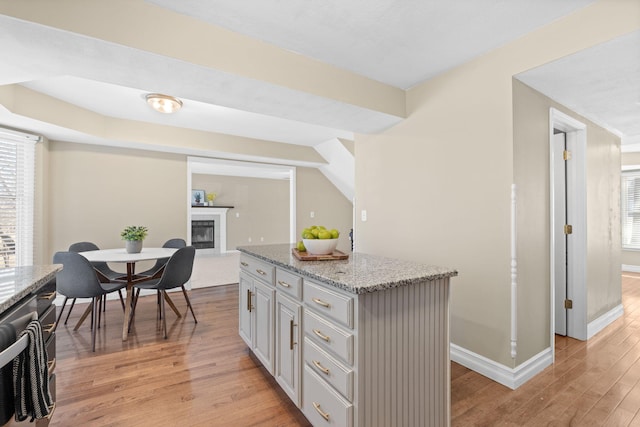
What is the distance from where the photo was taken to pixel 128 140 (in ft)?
13.1

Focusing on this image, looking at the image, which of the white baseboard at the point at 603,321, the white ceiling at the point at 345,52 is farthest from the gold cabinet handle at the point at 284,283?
the white baseboard at the point at 603,321

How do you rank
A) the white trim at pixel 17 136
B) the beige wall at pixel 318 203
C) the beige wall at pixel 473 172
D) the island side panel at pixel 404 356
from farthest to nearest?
the beige wall at pixel 318 203, the white trim at pixel 17 136, the beige wall at pixel 473 172, the island side panel at pixel 404 356

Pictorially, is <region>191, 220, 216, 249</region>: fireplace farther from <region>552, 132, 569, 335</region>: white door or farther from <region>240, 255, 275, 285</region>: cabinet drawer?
<region>552, 132, 569, 335</region>: white door

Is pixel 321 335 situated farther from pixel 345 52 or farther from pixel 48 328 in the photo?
pixel 345 52

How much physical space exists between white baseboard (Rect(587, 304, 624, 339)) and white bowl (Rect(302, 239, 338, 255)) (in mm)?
2700

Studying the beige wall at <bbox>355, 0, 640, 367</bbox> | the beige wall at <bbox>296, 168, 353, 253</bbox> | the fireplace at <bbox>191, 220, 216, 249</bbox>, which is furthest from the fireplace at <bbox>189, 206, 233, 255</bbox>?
the beige wall at <bbox>355, 0, 640, 367</bbox>

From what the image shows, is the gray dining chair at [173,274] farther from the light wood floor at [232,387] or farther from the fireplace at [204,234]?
the fireplace at [204,234]

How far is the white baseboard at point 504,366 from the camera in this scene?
2.04 meters

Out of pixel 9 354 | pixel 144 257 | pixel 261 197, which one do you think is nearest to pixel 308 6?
pixel 9 354

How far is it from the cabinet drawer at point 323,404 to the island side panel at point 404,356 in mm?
74

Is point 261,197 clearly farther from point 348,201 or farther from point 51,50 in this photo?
point 51,50

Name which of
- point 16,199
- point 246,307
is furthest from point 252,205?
point 246,307

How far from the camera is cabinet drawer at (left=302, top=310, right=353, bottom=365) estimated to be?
1.29 metres

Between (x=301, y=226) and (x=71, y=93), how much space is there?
4.04 metres
